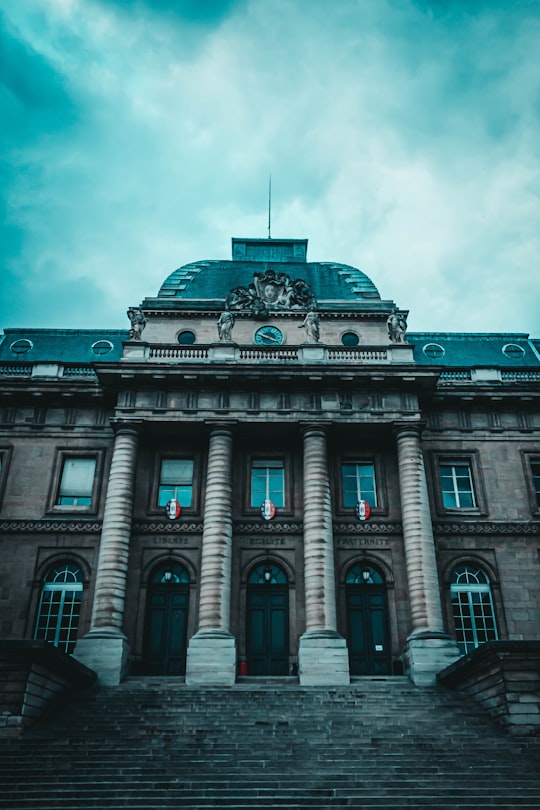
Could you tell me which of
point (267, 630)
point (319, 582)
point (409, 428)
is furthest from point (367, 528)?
point (267, 630)

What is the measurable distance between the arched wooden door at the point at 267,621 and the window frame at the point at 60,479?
6702mm

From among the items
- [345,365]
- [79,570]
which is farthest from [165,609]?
[345,365]

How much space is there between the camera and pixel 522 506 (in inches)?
1102

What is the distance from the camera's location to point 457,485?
28688 millimetres

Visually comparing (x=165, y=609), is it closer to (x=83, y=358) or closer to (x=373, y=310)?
(x=83, y=358)

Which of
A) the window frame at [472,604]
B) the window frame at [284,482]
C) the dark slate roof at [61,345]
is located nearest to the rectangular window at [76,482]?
the dark slate roof at [61,345]

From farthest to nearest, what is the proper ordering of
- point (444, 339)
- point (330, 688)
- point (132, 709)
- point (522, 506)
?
point (444, 339) → point (522, 506) → point (330, 688) → point (132, 709)

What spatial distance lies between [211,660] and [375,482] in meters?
9.44

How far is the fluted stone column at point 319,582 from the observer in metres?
23.0

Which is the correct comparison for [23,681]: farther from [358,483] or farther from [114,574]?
[358,483]

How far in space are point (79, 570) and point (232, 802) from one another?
14.1 metres

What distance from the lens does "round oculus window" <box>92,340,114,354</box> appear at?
3341 centimetres

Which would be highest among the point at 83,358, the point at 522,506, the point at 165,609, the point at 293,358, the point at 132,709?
the point at 83,358

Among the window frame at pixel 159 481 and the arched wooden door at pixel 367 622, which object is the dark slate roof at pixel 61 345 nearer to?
the window frame at pixel 159 481
